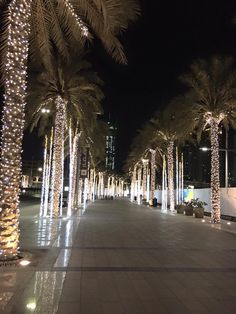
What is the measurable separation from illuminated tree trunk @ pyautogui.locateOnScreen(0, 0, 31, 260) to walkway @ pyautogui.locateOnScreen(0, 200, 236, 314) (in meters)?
1.14

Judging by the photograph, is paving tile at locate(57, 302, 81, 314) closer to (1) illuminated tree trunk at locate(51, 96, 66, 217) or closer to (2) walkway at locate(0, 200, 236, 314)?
(2) walkway at locate(0, 200, 236, 314)

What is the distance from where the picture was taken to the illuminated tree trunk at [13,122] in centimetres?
1168

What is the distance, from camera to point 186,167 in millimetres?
116375

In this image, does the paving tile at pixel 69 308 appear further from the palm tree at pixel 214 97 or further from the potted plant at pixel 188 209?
the potted plant at pixel 188 209

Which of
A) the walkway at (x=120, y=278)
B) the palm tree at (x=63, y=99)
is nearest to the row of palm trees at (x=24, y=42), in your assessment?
the walkway at (x=120, y=278)

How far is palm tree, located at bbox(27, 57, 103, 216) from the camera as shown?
2723cm

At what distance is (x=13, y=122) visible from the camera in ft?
40.0

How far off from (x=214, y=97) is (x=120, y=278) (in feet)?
66.5

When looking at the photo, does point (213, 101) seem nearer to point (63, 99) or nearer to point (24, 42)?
point (63, 99)

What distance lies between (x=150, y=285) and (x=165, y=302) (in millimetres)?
1406

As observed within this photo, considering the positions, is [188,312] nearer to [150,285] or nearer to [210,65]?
[150,285]

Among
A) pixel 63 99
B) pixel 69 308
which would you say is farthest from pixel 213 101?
pixel 69 308

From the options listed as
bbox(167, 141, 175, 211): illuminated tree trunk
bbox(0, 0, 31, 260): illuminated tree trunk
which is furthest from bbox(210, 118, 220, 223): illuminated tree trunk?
bbox(0, 0, 31, 260): illuminated tree trunk

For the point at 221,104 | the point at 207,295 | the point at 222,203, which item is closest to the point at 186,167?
the point at 222,203
